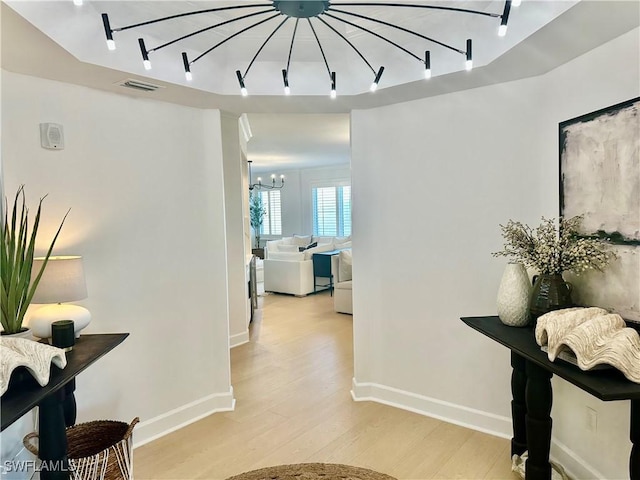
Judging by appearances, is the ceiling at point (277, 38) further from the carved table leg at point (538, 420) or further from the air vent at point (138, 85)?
the carved table leg at point (538, 420)

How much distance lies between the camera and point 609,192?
187cm

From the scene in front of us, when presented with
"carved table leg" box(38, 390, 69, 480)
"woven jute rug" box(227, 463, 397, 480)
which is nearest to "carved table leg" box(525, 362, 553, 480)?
"woven jute rug" box(227, 463, 397, 480)

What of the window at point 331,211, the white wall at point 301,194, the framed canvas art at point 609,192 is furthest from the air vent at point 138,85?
the white wall at point 301,194

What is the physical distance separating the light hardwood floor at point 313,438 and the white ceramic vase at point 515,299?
90 cm

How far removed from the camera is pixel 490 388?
2.62m

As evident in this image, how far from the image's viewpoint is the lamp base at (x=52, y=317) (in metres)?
1.91

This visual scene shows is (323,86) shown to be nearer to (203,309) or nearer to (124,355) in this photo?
(203,309)

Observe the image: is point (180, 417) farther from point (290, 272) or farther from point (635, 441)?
point (290, 272)

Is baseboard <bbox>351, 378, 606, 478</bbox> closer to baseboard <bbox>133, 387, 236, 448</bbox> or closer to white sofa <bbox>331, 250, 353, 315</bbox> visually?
baseboard <bbox>133, 387, 236, 448</bbox>

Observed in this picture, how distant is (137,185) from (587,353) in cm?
251

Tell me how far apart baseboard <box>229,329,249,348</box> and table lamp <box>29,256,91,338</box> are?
8.36 ft

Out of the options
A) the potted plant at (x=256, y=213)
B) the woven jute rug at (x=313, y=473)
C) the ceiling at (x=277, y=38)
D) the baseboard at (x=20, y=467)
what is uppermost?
the ceiling at (x=277, y=38)

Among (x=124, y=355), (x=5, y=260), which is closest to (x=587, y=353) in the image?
(x=5, y=260)

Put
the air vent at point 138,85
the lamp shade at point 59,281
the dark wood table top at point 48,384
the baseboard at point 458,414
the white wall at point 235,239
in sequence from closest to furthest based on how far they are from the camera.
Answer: the dark wood table top at point 48,384, the lamp shade at point 59,281, the baseboard at point 458,414, the air vent at point 138,85, the white wall at point 235,239
